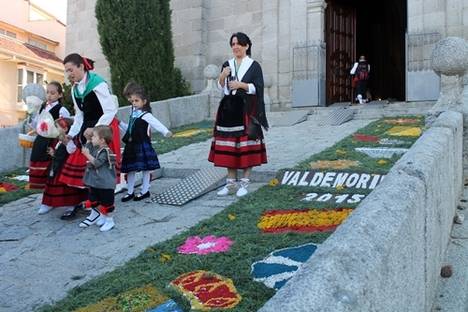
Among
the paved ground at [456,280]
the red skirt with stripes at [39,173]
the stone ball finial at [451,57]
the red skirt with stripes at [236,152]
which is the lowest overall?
the paved ground at [456,280]

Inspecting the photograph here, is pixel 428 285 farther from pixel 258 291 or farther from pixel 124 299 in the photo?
pixel 124 299

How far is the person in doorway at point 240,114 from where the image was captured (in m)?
5.59

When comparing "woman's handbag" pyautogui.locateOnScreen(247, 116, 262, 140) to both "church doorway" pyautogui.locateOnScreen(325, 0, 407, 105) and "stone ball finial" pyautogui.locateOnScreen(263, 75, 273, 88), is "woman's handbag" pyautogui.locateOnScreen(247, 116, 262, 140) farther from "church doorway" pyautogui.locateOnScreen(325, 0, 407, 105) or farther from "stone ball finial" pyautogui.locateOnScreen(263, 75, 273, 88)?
"stone ball finial" pyautogui.locateOnScreen(263, 75, 273, 88)

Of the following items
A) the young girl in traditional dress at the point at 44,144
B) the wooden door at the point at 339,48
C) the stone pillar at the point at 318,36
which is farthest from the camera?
the wooden door at the point at 339,48

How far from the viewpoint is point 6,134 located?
30.1 ft

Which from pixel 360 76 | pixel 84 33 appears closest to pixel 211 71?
pixel 360 76

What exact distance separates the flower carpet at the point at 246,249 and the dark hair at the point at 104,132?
1.24 meters

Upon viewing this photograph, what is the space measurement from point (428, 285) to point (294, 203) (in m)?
2.56

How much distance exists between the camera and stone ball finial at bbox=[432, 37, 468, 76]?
264 inches

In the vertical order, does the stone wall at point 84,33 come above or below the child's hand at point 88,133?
above

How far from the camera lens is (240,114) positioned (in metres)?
5.61

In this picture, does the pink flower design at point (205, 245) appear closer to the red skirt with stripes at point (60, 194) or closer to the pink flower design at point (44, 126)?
the red skirt with stripes at point (60, 194)

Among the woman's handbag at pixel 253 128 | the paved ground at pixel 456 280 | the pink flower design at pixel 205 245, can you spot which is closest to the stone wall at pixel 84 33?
the woman's handbag at pixel 253 128

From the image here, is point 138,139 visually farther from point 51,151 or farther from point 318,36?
point 318,36
